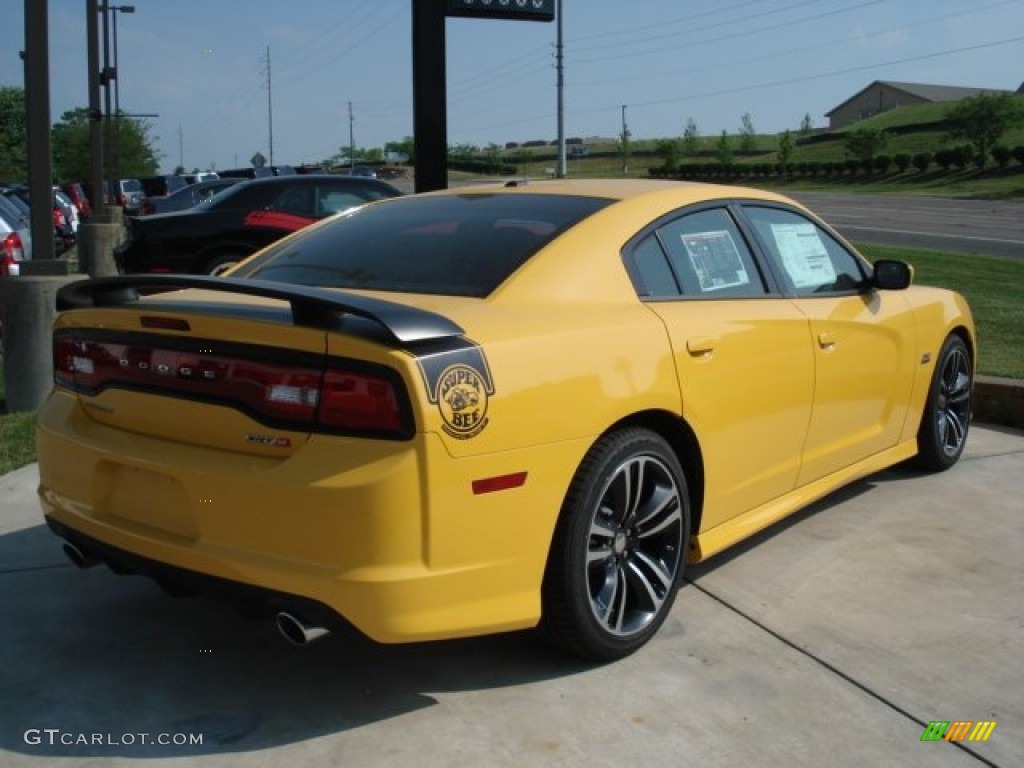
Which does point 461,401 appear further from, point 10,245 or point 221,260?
point 221,260

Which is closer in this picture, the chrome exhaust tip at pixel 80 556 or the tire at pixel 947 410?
the chrome exhaust tip at pixel 80 556

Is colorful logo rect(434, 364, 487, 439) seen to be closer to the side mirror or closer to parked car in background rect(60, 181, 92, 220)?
the side mirror

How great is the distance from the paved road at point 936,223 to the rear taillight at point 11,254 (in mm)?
14905

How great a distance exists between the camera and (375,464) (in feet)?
9.02

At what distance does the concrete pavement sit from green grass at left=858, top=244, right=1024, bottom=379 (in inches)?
151

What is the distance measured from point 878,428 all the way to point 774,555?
897 millimetres

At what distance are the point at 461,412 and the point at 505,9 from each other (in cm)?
729

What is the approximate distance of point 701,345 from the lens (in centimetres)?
365

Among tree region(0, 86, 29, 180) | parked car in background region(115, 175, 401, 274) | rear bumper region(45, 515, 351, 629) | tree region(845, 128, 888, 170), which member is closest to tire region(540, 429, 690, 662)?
rear bumper region(45, 515, 351, 629)

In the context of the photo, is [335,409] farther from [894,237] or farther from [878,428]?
[894,237]

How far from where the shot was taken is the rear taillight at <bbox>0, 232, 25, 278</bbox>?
31.9 feet

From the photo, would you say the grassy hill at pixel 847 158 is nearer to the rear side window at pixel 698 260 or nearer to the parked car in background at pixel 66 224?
the parked car in background at pixel 66 224

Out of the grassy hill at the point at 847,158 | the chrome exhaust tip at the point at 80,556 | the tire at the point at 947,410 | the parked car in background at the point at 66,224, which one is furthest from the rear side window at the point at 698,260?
the grassy hill at the point at 847,158

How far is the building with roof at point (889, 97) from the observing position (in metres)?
139
